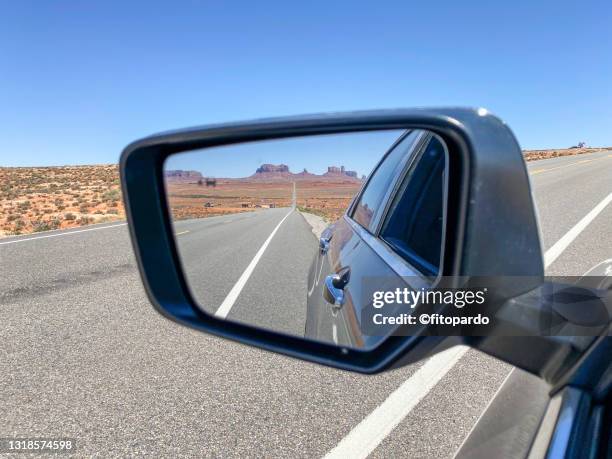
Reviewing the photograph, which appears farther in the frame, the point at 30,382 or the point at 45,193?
the point at 45,193

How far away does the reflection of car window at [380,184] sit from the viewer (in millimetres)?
2277

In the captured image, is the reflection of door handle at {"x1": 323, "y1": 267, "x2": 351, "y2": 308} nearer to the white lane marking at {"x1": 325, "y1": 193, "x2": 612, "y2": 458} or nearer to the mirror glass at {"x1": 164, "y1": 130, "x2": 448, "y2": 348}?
the mirror glass at {"x1": 164, "y1": 130, "x2": 448, "y2": 348}

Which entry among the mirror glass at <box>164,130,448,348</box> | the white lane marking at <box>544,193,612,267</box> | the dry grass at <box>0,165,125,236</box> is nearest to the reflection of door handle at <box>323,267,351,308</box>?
the mirror glass at <box>164,130,448,348</box>

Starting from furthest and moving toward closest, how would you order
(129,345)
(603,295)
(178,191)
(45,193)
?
(45,193) → (129,345) → (178,191) → (603,295)

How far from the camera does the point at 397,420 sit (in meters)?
2.96

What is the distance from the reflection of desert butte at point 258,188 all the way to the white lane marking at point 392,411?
4.78 feet

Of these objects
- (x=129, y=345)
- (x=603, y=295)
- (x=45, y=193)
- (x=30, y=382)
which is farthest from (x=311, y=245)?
(x=45, y=193)

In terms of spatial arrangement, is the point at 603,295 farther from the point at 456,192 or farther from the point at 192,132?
the point at 192,132

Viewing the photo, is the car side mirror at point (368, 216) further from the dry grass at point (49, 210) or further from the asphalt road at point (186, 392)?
the dry grass at point (49, 210)

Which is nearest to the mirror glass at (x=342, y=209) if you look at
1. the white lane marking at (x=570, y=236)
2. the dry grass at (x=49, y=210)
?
the white lane marking at (x=570, y=236)

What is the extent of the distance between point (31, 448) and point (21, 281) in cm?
557

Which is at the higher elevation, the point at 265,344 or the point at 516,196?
the point at 516,196

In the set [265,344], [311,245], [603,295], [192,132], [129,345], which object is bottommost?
[129,345]

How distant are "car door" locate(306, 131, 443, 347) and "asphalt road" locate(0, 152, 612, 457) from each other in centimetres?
51
